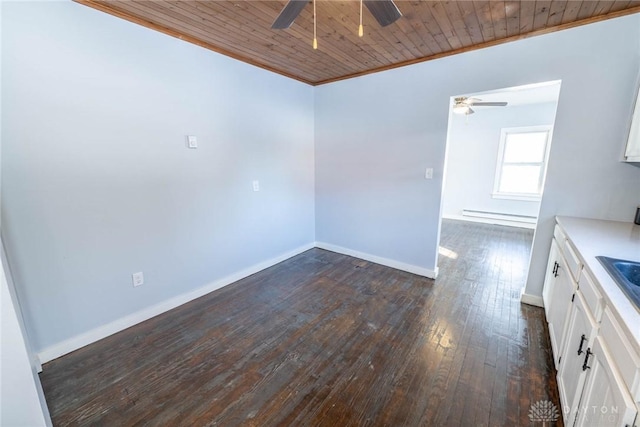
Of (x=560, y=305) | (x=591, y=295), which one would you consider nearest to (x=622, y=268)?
(x=591, y=295)

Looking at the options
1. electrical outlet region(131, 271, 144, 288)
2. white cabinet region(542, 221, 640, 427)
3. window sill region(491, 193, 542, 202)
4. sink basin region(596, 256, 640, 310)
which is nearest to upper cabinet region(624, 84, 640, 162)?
white cabinet region(542, 221, 640, 427)

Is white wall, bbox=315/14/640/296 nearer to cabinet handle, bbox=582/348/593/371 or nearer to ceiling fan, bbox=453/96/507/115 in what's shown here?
ceiling fan, bbox=453/96/507/115

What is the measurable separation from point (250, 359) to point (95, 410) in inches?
34.8

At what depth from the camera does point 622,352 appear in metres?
0.87

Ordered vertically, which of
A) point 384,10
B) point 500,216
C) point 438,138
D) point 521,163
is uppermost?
point 384,10

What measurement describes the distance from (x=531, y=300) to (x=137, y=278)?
367cm

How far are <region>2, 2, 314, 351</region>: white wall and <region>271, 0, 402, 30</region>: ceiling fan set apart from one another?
1280 mm

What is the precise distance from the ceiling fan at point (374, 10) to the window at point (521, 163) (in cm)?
532

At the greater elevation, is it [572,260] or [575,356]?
[572,260]

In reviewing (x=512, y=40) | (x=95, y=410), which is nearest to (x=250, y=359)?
(x=95, y=410)

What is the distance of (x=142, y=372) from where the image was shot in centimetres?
177

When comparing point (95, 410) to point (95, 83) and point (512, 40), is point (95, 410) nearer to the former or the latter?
point (95, 83)

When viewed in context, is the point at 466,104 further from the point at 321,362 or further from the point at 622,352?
the point at 321,362

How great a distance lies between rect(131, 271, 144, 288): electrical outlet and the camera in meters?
2.22
